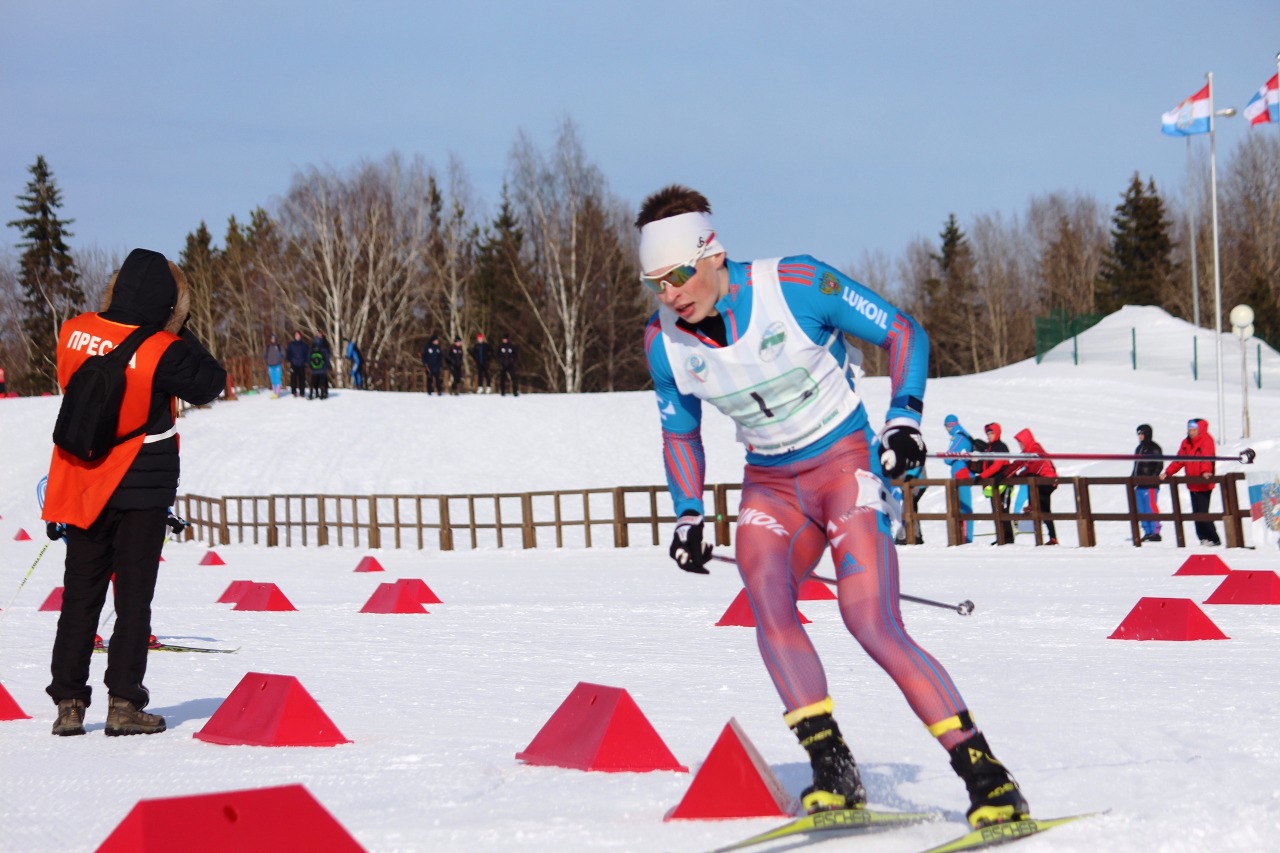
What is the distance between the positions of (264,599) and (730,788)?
8.74 meters

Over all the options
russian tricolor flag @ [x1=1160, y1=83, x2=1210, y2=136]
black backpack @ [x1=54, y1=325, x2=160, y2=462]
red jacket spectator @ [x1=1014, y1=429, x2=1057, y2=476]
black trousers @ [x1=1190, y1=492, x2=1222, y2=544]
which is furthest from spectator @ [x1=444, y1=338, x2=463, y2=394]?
black backpack @ [x1=54, y1=325, x2=160, y2=462]

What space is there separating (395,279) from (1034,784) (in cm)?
5844

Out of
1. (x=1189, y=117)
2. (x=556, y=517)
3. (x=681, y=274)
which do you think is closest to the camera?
(x=681, y=274)

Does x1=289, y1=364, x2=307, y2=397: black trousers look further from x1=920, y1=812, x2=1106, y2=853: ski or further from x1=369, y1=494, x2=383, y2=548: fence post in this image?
x1=920, y1=812, x2=1106, y2=853: ski

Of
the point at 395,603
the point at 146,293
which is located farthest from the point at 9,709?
the point at 395,603

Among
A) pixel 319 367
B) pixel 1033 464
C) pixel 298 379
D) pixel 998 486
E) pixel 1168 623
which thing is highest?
pixel 319 367

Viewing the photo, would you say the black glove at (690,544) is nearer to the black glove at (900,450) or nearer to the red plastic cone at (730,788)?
the red plastic cone at (730,788)

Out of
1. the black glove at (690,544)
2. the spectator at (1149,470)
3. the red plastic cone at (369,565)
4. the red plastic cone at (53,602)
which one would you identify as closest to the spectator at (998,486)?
the spectator at (1149,470)

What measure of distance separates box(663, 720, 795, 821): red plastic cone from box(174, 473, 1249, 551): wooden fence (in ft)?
41.3

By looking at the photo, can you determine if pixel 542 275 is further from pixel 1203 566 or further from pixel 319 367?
pixel 1203 566

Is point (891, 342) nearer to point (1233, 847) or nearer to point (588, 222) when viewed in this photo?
point (1233, 847)

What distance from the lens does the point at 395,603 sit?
39.9 feet

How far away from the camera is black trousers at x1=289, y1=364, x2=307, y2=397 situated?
4222cm


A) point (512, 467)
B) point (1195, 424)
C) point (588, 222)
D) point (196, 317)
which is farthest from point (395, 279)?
point (1195, 424)
